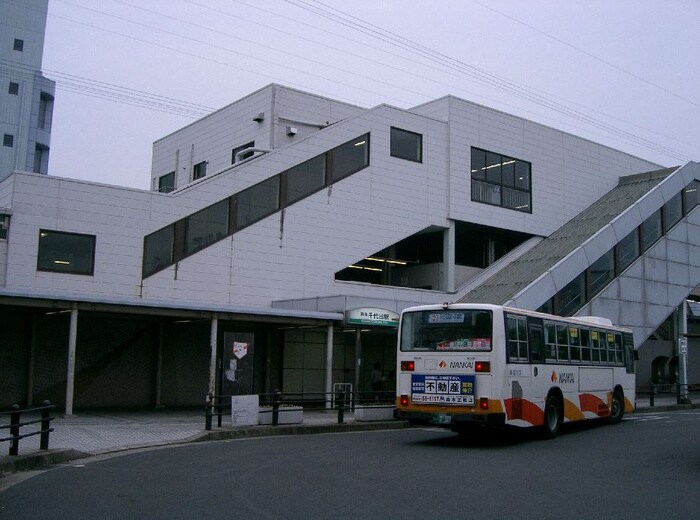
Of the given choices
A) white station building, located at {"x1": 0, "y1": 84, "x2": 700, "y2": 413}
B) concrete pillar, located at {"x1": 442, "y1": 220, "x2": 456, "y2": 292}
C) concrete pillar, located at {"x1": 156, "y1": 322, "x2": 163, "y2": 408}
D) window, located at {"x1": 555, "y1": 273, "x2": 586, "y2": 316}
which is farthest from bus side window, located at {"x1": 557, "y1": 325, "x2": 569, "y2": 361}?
concrete pillar, located at {"x1": 442, "y1": 220, "x2": 456, "y2": 292}

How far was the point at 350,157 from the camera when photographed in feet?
101

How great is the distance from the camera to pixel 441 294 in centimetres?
3312

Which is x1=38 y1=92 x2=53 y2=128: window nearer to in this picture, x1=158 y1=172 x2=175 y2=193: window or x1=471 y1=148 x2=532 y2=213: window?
x1=158 y1=172 x2=175 y2=193: window

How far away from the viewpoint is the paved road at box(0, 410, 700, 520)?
9273mm

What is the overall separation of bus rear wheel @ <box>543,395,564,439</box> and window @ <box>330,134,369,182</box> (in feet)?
46.4

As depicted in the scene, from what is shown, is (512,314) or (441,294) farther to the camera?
(441,294)

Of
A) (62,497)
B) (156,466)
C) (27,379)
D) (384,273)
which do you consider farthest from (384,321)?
(62,497)

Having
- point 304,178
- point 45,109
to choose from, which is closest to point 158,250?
point 304,178

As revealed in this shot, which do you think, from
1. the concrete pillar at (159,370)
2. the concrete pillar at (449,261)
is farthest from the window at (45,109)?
the concrete pillar at (159,370)

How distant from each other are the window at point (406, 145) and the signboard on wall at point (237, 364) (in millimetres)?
12822

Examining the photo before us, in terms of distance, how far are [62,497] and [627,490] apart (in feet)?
25.7

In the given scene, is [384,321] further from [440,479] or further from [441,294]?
[440,479]

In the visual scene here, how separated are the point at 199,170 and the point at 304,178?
9.83m

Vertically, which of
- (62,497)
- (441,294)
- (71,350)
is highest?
(441,294)
